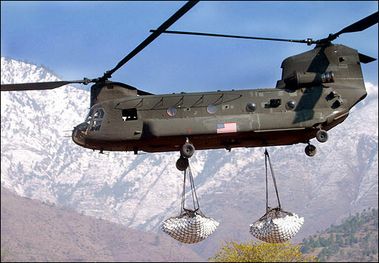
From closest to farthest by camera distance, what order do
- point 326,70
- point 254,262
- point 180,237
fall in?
point 180,237 < point 326,70 < point 254,262

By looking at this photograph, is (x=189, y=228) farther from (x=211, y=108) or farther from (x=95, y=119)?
(x=95, y=119)

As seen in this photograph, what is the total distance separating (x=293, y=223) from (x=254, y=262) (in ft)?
215

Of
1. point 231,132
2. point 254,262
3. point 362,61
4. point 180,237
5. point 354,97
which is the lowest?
point 180,237

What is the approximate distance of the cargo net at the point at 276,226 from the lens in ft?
77.9

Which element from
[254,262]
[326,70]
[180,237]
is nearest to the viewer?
[180,237]

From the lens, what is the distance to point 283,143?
24406 mm

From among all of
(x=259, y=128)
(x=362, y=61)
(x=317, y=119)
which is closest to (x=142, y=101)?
(x=259, y=128)

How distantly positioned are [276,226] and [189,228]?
2644mm

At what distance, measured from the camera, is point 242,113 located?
932 inches

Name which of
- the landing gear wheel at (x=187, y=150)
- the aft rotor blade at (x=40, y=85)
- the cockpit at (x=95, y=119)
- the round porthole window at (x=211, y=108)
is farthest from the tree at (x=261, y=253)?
the landing gear wheel at (x=187, y=150)

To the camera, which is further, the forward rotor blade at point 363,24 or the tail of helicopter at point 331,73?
the tail of helicopter at point 331,73

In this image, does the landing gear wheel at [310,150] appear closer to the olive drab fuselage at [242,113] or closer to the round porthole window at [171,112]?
the olive drab fuselage at [242,113]

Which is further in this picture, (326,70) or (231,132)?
(326,70)

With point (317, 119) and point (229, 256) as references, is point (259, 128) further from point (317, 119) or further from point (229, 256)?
point (229, 256)
